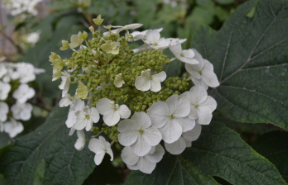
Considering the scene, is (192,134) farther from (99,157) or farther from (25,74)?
(25,74)

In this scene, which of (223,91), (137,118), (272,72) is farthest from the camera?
(223,91)

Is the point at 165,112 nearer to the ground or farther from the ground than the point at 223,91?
farther from the ground

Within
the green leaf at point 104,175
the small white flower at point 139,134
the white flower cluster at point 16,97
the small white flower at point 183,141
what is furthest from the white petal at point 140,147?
the white flower cluster at point 16,97

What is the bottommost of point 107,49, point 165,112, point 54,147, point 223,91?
point 54,147

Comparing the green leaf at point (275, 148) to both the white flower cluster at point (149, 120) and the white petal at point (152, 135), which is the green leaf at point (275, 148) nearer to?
the white flower cluster at point (149, 120)

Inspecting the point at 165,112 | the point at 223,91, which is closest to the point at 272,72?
the point at 223,91

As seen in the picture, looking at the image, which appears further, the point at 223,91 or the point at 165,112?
the point at 223,91

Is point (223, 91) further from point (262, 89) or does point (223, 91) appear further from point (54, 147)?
point (54, 147)
